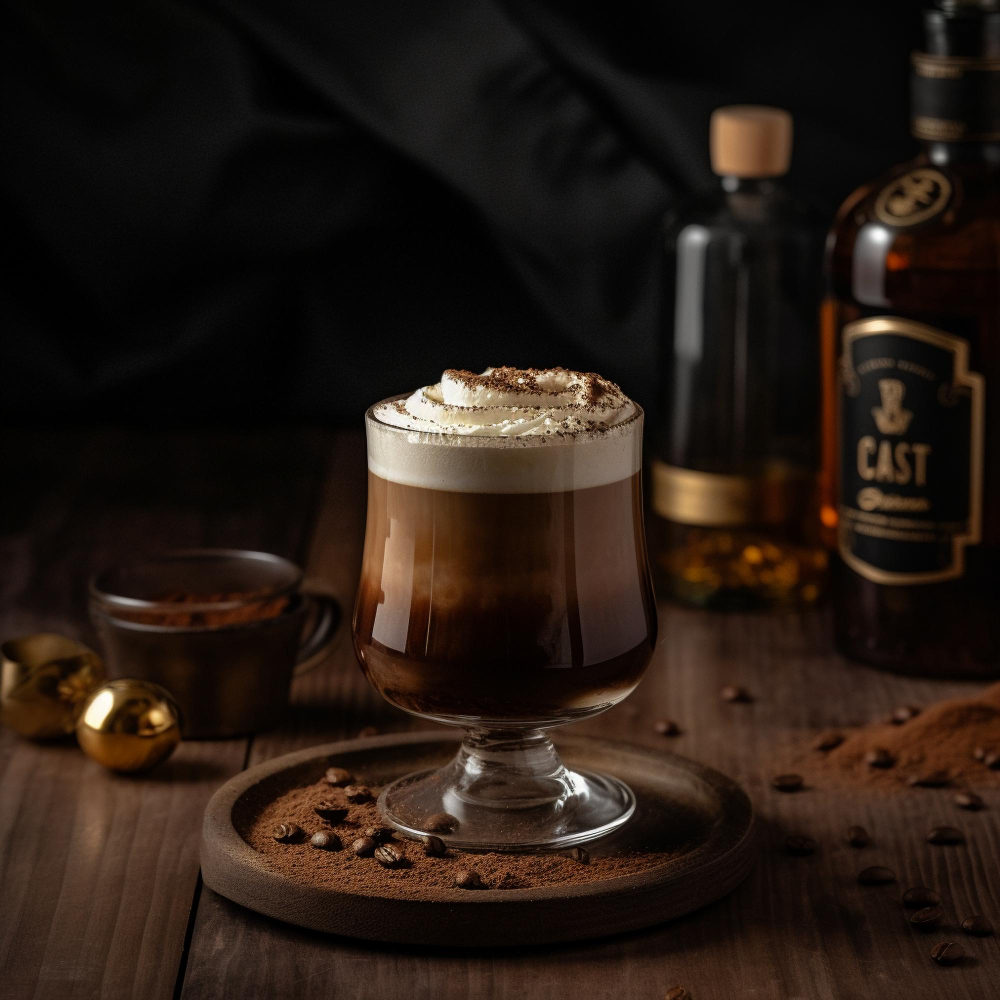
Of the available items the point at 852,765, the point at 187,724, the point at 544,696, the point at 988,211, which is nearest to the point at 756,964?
the point at 544,696

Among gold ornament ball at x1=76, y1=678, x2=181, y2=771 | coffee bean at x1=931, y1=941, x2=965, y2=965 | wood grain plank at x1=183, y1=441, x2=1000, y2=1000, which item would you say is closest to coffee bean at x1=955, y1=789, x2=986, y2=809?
wood grain plank at x1=183, y1=441, x2=1000, y2=1000

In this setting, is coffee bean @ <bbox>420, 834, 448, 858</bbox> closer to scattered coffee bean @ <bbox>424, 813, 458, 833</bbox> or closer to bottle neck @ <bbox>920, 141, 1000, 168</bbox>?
scattered coffee bean @ <bbox>424, 813, 458, 833</bbox>

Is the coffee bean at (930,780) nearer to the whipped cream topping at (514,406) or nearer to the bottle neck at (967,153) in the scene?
the whipped cream topping at (514,406)

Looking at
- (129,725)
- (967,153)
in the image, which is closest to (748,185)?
(967,153)

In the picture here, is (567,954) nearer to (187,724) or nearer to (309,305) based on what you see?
(187,724)

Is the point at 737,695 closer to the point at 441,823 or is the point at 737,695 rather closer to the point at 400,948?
the point at 441,823

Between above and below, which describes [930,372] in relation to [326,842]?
above

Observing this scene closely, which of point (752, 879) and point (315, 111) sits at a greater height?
point (315, 111)
